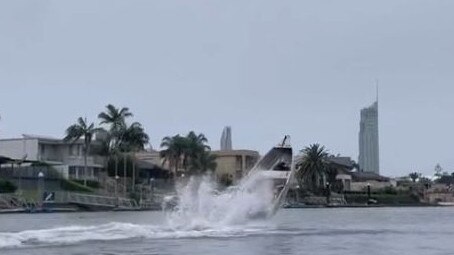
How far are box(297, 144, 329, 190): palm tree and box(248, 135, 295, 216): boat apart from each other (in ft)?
413

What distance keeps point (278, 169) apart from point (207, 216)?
859cm

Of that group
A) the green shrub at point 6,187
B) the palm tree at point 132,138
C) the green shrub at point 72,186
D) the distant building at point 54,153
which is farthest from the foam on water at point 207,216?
the palm tree at point 132,138

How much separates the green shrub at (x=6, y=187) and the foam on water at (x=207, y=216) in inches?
2442

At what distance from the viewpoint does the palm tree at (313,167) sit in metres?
193

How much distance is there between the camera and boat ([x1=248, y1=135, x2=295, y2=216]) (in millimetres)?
63781

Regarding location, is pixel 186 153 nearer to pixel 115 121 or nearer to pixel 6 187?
pixel 115 121

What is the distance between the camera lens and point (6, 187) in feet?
392

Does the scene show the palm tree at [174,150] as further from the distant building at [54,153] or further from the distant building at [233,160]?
the distant building at [54,153]

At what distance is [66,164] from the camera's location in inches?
5832

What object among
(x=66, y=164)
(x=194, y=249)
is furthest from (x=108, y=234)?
(x=66, y=164)

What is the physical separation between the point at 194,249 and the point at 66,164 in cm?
11224

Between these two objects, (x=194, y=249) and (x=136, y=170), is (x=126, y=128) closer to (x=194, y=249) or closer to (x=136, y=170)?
(x=136, y=170)

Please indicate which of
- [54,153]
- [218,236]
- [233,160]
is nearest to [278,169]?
[218,236]

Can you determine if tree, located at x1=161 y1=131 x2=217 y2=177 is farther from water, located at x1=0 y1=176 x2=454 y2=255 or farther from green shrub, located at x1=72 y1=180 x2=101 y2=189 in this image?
water, located at x1=0 y1=176 x2=454 y2=255
